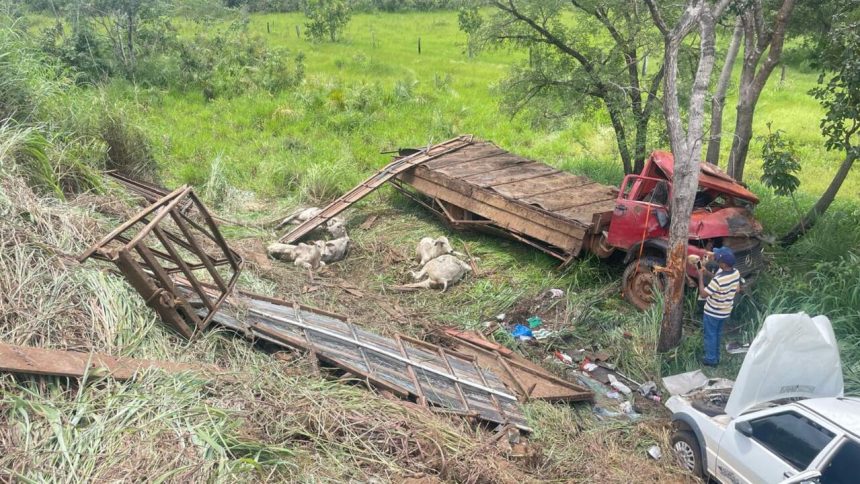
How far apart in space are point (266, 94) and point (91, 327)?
48.8ft

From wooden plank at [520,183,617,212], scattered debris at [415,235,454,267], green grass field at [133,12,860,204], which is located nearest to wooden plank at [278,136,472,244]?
green grass field at [133,12,860,204]

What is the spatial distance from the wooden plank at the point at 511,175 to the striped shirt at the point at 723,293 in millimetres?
4271

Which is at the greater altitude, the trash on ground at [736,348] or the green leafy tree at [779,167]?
the green leafy tree at [779,167]

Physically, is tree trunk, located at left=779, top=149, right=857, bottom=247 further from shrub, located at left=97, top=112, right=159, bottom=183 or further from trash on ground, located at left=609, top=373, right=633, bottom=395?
shrub, located at left=97, top=112, right=159, bottom=183

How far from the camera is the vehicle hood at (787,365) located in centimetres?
528

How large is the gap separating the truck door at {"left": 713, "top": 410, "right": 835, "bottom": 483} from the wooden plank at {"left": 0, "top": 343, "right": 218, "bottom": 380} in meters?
4.33

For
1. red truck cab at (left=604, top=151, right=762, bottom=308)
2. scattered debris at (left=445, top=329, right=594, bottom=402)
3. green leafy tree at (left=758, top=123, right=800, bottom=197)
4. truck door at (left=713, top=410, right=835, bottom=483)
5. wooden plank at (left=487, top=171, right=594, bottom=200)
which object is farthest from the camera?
wooden plank at (left=487, top=171, right=594, bottom=200)

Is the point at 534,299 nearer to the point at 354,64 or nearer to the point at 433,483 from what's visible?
the point at 433,483

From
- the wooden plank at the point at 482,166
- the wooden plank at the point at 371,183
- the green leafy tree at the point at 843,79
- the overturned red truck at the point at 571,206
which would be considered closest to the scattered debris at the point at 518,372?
the overturned red truck at the point at 571,206

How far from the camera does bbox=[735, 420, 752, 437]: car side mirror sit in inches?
198

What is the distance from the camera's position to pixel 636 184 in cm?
871

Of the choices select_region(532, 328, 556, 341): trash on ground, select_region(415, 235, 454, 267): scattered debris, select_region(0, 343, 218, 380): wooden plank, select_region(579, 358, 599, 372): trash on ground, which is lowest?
select_region(579, 358, 599, 372): trash on ground

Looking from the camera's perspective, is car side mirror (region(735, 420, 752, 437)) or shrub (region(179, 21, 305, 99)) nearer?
car side mirror (region(735, 420, 752, 437))

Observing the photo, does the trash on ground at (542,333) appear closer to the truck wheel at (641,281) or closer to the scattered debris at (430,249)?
the truck wheel at (641,281)
